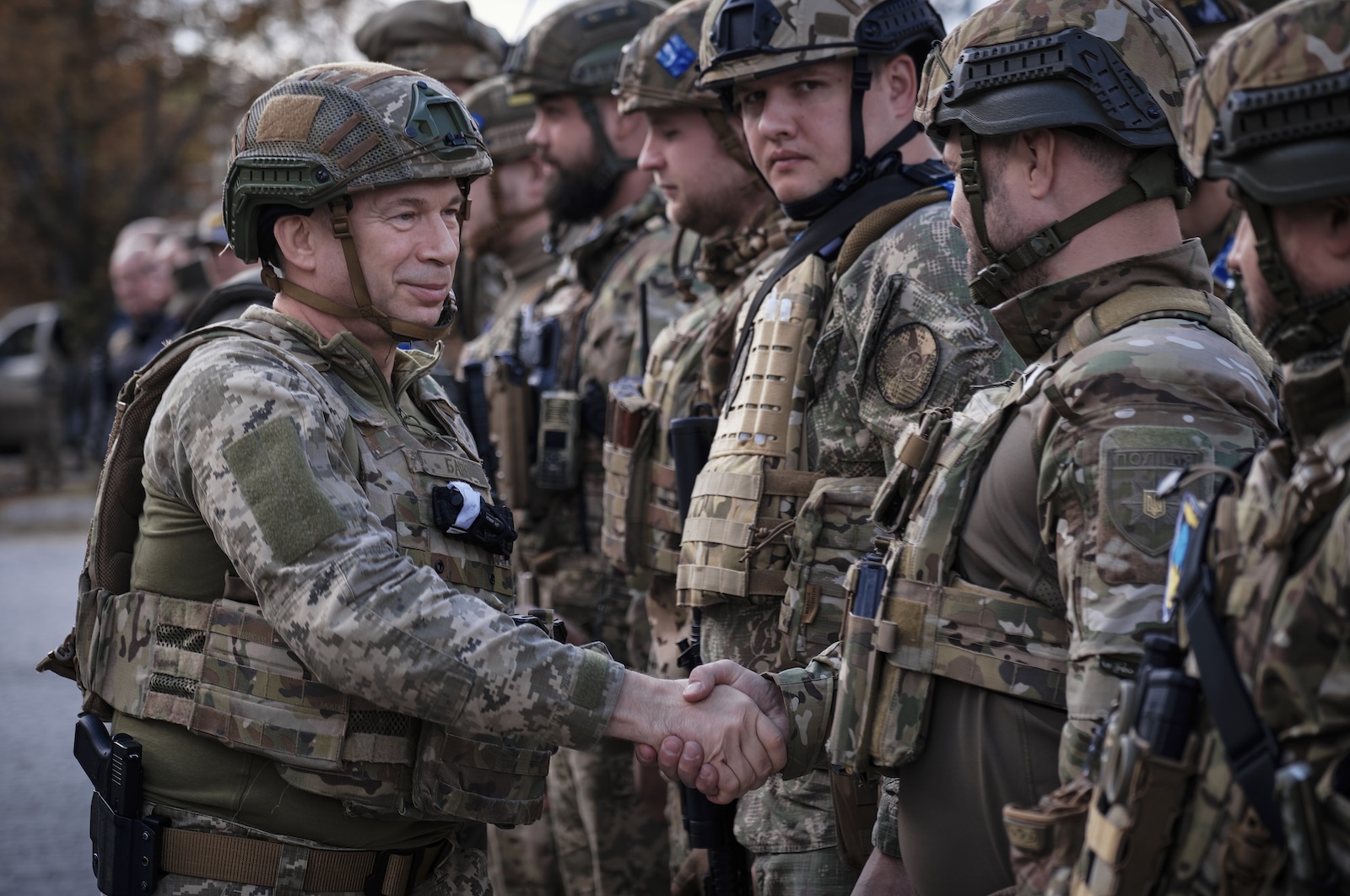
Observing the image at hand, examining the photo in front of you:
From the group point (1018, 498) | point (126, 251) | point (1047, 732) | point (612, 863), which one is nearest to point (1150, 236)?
point (1018, 498)

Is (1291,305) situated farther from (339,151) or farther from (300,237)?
(300,237)

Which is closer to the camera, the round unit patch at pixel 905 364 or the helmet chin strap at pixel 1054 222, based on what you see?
the helmet chin strap at pixel 1054 222

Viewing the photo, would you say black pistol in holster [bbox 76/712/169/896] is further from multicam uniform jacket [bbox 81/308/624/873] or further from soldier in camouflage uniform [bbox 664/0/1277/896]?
soldier in camouflage uniform [bbox 664/0/1277/896]

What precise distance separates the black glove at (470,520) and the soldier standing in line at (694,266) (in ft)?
5.37

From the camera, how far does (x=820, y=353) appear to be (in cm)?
399

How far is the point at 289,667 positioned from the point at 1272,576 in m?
2.09

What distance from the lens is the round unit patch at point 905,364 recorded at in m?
3.65

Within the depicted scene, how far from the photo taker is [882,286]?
150 inches

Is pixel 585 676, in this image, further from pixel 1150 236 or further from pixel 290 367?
pixel 1150 236

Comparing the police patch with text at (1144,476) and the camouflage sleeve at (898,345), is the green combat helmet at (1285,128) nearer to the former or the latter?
the police patch with text at (1144,476)

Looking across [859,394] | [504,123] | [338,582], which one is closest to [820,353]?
[859,394]

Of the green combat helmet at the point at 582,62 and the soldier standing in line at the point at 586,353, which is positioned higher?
the green combat helmet at the point at 582,62

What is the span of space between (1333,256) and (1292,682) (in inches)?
24.4

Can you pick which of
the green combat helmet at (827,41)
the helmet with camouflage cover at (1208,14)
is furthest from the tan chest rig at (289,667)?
the helmet with camouflage cover at (1208,14)
